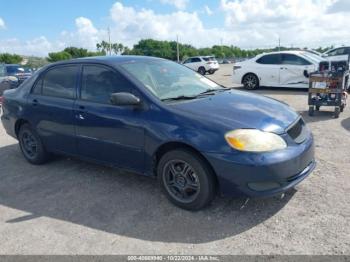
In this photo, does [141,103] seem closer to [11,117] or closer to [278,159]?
[278,159]

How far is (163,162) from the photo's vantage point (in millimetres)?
3736

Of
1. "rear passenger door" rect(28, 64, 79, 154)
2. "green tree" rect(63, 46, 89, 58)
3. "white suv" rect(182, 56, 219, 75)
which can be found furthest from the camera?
"green tree" rect(63, 46, 89, 58)

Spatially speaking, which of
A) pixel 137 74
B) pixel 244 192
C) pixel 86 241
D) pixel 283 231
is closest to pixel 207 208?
pixel 244 192

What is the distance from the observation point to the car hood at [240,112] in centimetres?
344

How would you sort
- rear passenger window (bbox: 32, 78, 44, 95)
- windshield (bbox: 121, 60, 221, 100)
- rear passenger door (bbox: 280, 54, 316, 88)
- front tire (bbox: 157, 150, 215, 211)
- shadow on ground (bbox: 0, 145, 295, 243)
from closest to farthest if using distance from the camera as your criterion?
shadow on ground (bbox: 0, 145, 295, 243)
front tire (bbox: 157, 150, 215, 211)
windshield (bbox: 121, 60, 221, 100)
rear passenger window (bbox: 32, 78, 44, 95)
rear passenger door (bbox: 280, 54, 316, 88)

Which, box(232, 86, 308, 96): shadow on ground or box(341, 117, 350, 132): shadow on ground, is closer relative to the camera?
box(341, 117, 350, 132): shadow on ground

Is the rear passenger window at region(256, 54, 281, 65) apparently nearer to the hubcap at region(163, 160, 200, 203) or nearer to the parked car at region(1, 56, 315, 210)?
the parked car at region(1, 56, 315, 210)

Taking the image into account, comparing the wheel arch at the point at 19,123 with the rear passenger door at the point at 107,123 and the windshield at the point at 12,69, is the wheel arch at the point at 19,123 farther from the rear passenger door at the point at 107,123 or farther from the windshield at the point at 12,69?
the windshield at the point at 12,69

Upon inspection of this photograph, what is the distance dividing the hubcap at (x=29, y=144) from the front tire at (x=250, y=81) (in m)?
9.51

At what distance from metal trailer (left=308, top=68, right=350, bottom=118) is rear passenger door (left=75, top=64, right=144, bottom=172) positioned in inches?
218

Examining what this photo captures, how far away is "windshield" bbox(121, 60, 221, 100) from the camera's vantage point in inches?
160

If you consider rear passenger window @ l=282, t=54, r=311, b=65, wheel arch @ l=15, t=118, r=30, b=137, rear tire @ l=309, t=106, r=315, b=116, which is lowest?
rear tire @ l=309, t=106, r=315, b=116

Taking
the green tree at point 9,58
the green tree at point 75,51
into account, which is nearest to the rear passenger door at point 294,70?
the green tree at point 9,58

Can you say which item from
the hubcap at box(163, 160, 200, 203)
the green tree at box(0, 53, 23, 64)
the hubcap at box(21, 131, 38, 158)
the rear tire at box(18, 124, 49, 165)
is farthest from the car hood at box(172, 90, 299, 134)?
the green tree at box(0, 53, 23, 64)
